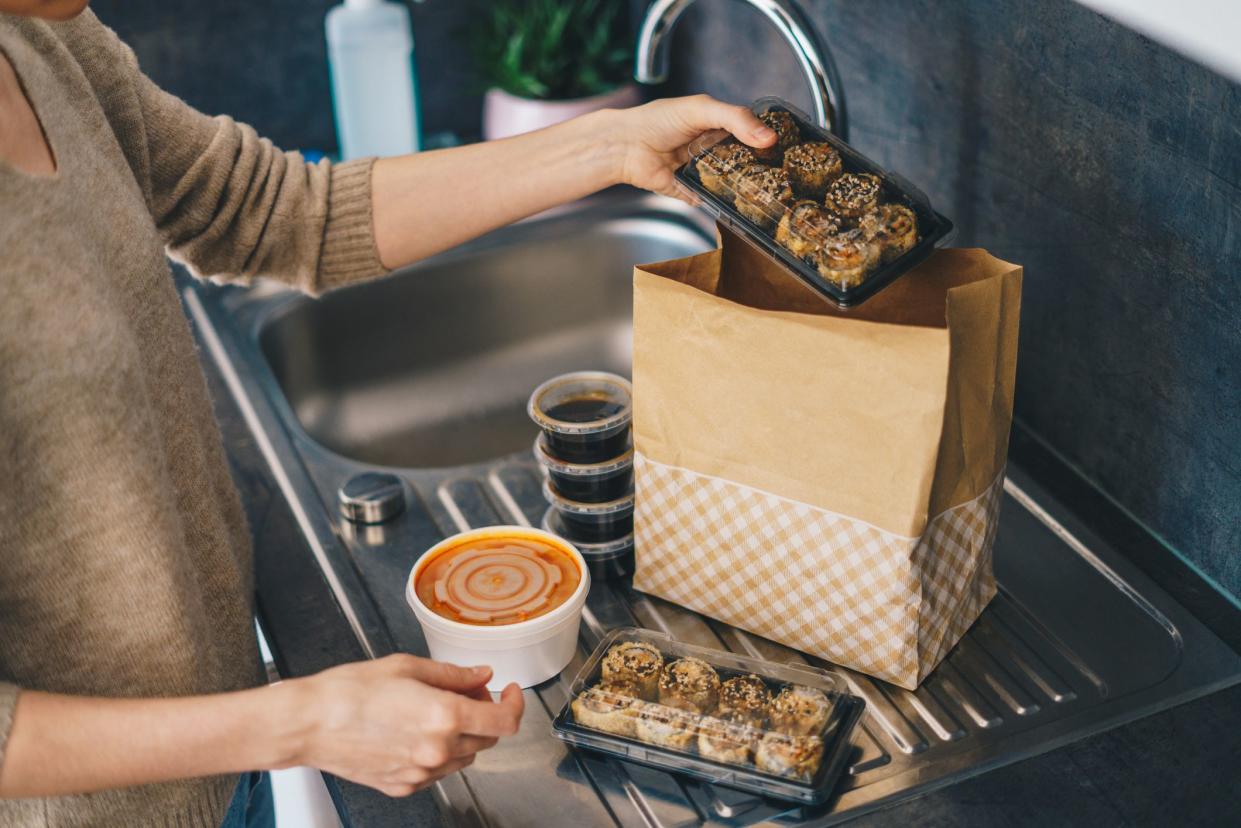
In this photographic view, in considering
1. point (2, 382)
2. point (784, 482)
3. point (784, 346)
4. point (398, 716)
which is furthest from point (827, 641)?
point (2, 382)

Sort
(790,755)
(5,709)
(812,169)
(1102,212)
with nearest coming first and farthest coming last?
(5,709) < (790,755) < (812,169) < (1102,212)

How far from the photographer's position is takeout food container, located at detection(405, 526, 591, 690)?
0.89 meters

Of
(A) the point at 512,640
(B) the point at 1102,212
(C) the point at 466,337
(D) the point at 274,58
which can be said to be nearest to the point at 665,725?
(A) the point at 512,640

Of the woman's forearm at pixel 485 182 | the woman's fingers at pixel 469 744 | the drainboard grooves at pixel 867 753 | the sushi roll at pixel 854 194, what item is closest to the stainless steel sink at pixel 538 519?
the drainboard grooves at pixel 867 753

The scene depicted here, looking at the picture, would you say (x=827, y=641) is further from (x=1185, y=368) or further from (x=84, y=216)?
(x=84, y=216)

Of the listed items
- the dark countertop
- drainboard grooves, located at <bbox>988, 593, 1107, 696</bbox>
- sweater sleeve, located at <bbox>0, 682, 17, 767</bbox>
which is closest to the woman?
sweater sleeve, located at <bbox>0, 682, 17, 767</bbox>

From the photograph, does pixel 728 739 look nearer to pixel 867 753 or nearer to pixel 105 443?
pixel 867 753

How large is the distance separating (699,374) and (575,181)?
0.29m

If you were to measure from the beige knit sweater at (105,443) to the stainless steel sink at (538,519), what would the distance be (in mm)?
167

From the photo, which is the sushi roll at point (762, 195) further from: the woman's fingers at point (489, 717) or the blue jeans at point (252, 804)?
the blue jeans at point (252, 804)

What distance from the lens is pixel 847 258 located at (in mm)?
817

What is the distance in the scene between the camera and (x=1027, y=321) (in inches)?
45.7

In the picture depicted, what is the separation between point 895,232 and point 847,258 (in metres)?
0.05

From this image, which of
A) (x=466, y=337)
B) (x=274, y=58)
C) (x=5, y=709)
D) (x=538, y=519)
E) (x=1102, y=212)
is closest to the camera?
(x=5, y=709)
